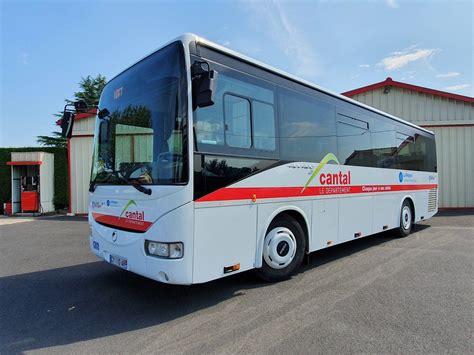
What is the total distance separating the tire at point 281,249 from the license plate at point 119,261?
6.21ft

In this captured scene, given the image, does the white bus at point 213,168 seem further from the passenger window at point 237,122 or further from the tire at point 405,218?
the tire at point 405,218

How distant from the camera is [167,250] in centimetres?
356

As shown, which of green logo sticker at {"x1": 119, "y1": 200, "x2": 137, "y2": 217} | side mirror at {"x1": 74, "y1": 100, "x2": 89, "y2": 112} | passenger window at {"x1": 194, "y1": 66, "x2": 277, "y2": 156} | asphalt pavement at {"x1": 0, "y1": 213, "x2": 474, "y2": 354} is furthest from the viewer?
side mirror at {"x1": 74, "y1": 100, "x2": 89, "y2": 112}

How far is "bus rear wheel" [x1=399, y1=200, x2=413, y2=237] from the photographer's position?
859cm

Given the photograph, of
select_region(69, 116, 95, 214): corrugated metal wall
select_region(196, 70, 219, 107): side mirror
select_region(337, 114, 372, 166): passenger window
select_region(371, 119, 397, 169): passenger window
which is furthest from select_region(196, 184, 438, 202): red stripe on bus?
select_region(69, 116, 95, 214): corrugated metal wall

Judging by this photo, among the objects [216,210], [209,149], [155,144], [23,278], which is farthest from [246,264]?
[23,278]

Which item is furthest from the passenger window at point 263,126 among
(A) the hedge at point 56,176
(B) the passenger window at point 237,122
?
(A) the hedge at point 56,176

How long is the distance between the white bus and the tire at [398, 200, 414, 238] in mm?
3077

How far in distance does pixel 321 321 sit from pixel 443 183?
45.2 feet

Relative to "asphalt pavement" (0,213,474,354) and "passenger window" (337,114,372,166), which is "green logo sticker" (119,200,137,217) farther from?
"passenger window" (337,114,372,166)

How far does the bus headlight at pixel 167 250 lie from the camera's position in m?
3.53

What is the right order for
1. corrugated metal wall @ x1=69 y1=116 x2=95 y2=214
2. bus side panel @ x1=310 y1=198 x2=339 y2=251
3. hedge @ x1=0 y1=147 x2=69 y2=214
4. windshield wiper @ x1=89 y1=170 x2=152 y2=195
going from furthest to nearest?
hedge @ x1=0 y1=147 x2=69 y2=214 < corrugated metal wall @ x1=69 y1=116 x2=95 y2=214 < bus side panel @ x1=310 y1=198 x2=339 y2=251 < windshield wiper @ x1=89 y1=170 x2=152 y2=195

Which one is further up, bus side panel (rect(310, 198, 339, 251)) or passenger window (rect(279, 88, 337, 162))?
passenger window (rect(279, 88, 337, 162))

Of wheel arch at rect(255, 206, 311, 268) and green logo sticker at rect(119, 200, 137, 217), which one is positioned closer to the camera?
green logo sticker at rect(119, 200, 137, 217)
